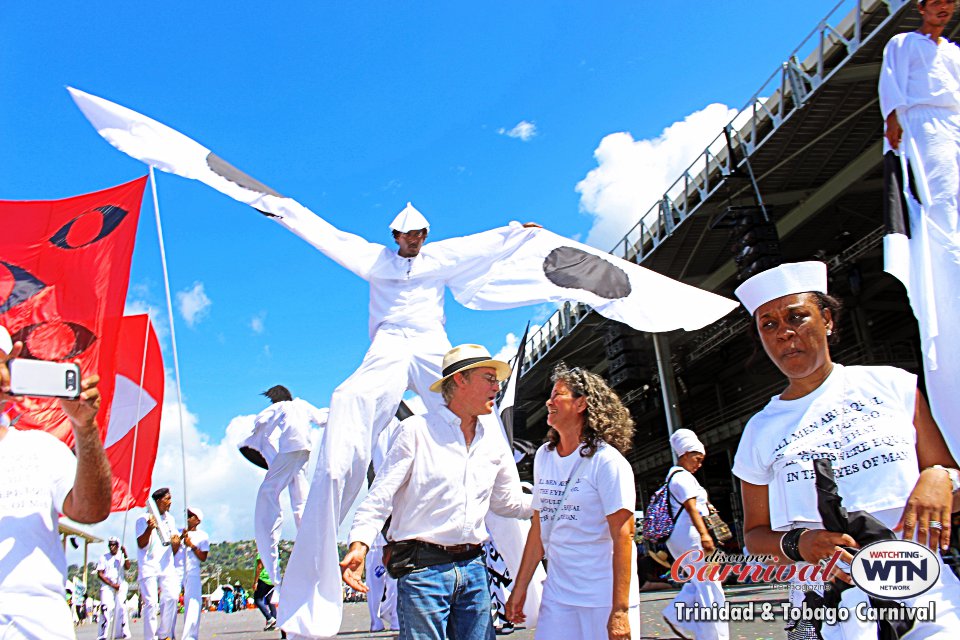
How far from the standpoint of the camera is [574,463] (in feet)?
11.5

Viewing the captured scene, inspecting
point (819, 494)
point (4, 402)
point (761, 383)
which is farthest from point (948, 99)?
point (761, 383)

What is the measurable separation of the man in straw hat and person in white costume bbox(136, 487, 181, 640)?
16.7ft

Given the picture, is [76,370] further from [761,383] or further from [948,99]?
[761,383]

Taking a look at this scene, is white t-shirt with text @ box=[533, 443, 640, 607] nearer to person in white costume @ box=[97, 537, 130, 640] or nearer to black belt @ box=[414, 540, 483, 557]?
black belt @ box=[414, 540, 483, 557]

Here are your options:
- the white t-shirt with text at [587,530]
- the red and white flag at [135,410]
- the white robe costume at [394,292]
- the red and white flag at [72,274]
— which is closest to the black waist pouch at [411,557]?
the white t-shirt with text at [587,530]

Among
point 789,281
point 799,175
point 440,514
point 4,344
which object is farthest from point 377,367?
point 799,175

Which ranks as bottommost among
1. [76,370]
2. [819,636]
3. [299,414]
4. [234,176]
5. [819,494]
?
[819,636]

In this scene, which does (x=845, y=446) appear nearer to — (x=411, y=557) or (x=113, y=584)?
(x=411, y=557)

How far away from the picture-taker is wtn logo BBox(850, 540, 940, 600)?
1773 mm

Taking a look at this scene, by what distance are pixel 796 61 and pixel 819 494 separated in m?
14.1

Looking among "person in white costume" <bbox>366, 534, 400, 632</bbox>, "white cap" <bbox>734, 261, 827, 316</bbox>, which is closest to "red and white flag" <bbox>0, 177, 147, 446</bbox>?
"person in white costume" <bbox>366, 534, 400, 632</bbox>

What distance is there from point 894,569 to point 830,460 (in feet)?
1.01

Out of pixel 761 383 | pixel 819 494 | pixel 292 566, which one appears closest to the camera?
pixel 819 494

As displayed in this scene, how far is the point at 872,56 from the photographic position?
42.6 feet
